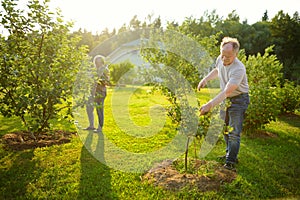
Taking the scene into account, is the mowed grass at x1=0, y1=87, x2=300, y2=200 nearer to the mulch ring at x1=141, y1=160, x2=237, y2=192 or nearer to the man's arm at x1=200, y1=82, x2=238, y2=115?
the mulch ring at x1=141, y1=160, x2=237, y2=192

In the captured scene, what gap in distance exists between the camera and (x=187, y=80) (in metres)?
4.90

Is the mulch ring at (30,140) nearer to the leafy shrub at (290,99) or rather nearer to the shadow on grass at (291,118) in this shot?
the shadow on grass at (291,118)

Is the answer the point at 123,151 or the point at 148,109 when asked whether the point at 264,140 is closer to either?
the point at 123,151

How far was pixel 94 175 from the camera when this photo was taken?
4.42 m

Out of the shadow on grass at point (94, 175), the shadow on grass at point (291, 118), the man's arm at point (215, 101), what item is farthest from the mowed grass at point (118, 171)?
the shadow on grass at point (291, 118)

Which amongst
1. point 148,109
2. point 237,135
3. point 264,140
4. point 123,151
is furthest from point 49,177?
point 148,109

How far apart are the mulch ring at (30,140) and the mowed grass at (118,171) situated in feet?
0.80

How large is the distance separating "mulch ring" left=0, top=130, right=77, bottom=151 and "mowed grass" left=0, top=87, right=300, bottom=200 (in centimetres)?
24

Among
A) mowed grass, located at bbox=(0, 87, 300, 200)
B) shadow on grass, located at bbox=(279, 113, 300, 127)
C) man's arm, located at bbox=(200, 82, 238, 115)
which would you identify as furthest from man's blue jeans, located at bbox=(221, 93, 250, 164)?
shadow on grass, located at bbox=(279, 113, 300, 127)

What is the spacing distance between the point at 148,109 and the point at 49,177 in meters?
7.38

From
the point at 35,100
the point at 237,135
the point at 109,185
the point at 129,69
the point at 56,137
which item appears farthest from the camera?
the point at 129,69

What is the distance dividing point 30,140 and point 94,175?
2.48 m

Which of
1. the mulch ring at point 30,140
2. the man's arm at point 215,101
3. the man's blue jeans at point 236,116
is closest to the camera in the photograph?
the man's arm at point 215,101

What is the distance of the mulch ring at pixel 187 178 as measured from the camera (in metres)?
3.99
